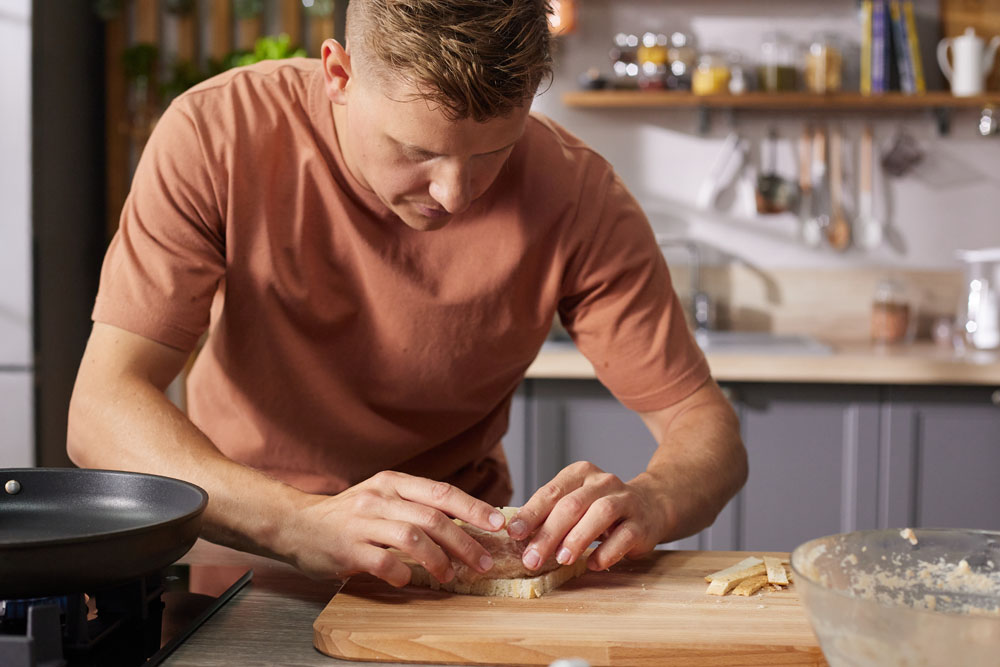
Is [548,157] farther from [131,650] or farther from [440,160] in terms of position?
Answer: [131,650]

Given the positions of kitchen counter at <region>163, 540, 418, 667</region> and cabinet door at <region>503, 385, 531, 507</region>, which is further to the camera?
cabinet door at <region>503, 385, 531, 507</region>

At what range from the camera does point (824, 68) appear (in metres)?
3.22

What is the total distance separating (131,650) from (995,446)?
241 cm

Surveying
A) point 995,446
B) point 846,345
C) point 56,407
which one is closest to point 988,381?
point 995,446

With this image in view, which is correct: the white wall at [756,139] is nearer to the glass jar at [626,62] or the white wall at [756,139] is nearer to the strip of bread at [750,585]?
the glass jar at [626,62]

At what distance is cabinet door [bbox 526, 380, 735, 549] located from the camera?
2797 millimetres

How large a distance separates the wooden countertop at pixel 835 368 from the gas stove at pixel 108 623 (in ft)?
5.64

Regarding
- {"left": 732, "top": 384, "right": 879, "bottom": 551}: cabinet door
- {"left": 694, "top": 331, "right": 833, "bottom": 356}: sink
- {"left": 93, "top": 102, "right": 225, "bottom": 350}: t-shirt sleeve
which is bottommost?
{"left": 732, "top": 384, "right": 879, "bottom": 551}: cabinet door

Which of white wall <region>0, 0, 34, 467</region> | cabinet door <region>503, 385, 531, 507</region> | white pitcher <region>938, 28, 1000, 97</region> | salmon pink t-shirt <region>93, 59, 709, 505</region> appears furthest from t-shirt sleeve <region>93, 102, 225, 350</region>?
white pitcher <region>938, 28, 1000, 97</region>

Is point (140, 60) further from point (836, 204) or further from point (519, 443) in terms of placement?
point (836, 204)

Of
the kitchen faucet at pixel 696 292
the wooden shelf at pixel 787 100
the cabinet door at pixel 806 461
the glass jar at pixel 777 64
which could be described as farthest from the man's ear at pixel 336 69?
the glass jar at pixel 777 64

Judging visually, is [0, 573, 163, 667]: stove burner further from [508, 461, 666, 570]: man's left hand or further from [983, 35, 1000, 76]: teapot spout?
[983, 35, 1000, 76]: teapot spout

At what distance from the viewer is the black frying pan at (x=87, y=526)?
2.51ft

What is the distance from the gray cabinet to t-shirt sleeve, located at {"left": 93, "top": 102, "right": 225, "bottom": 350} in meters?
1.58
